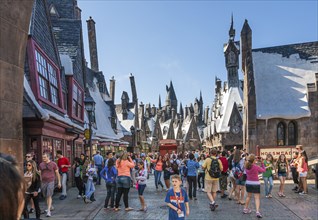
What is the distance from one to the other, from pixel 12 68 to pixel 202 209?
7.99 metres

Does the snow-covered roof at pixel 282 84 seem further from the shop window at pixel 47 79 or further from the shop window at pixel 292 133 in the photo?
the shop window at pixel 47 79

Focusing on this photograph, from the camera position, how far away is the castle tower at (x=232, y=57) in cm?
4631

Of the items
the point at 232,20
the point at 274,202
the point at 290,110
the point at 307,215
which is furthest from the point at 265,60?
the point at 232,20

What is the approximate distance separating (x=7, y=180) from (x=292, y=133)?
24.2 m

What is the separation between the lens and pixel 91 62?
38.5 m

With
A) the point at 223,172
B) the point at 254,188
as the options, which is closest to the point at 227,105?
the point at 223,172

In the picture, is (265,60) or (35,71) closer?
(35,71)

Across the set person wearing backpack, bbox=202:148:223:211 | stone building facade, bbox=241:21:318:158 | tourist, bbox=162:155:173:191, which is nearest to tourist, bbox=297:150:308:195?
person wearing backpack, bbox=202:148:223:211

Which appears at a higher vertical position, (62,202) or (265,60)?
(265,60)

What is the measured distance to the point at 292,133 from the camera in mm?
23828

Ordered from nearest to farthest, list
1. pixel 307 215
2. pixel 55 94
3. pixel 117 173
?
1. pixel 307 215
2. pixel 117 173
3. pixel 55 94

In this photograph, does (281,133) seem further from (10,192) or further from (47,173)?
(10,192)

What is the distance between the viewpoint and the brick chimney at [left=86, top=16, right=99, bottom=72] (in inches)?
1419

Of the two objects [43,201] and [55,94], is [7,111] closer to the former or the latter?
[43,201]
